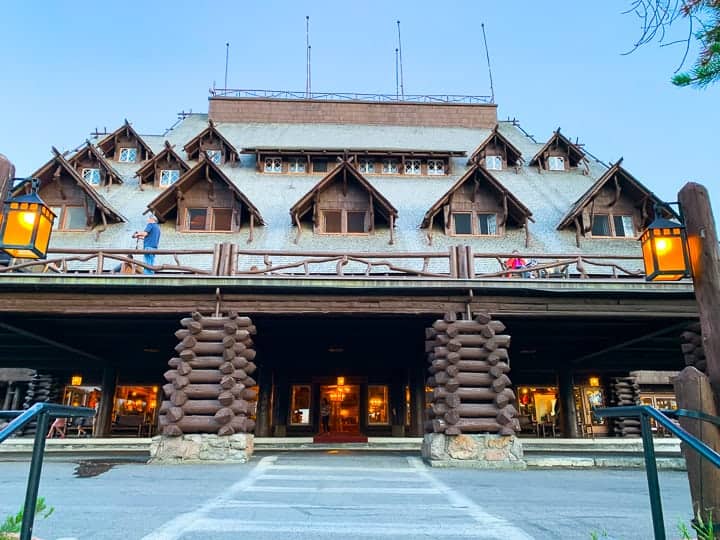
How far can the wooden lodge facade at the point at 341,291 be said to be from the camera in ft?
38.1

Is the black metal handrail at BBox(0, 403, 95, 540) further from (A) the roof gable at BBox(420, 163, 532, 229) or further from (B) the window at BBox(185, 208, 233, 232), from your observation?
(A) the roof gable at BBox(420, 163, 532, 229)

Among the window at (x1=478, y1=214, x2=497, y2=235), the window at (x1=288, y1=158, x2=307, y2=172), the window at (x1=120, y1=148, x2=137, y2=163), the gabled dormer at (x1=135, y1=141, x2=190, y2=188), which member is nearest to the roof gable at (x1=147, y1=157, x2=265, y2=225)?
the gabled dormer at (x1=135, y1=141, x2=190, y2=188)

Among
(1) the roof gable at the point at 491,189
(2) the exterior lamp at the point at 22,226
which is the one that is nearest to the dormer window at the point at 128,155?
(1) the roof gable at the point at 491,189

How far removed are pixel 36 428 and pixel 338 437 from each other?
15.8 m

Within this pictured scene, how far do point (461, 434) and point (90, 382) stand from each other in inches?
652

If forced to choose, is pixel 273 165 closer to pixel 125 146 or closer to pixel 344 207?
pixel 344 207

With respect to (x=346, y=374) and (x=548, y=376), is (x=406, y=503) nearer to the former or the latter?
(x=346, y=374)

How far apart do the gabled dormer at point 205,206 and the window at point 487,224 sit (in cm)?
785

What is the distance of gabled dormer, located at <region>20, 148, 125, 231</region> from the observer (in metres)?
17.3

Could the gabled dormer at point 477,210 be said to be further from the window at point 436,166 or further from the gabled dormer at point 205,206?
the gabled dormer at point 205,206

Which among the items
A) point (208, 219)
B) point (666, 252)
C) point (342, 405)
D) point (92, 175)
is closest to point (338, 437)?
point (342, 405)

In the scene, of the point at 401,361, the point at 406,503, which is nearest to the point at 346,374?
the point at 401,361

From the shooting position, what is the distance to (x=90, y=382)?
20.6m

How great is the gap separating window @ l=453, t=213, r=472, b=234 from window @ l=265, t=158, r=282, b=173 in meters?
8.64
